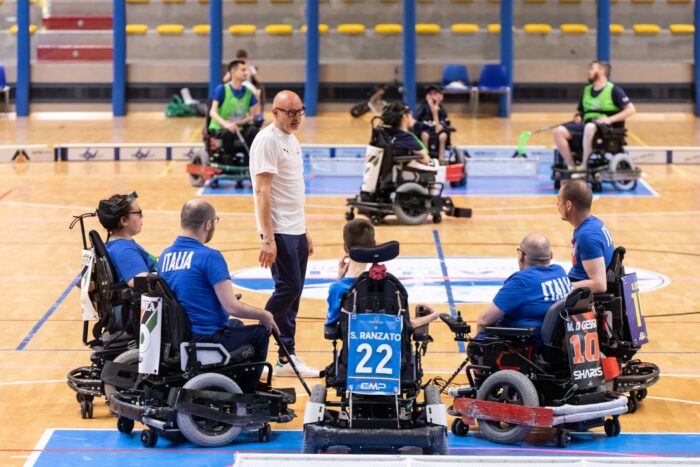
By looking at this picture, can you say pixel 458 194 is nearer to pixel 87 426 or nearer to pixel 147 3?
pixel 87 426

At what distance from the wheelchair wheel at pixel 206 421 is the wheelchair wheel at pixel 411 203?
6394 mm

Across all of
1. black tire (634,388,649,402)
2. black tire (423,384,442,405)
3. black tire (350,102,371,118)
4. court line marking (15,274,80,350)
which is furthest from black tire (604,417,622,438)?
black tire (350,102,371,118)

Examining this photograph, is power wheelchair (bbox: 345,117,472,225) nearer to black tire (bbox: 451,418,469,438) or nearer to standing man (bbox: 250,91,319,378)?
standing man (bbox: 250,91,319,378)

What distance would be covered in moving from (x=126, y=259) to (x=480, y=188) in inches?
350

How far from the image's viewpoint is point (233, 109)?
46.2 feet

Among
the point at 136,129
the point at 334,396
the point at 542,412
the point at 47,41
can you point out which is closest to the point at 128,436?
the point at 334,396

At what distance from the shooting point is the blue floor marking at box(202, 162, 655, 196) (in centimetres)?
1441

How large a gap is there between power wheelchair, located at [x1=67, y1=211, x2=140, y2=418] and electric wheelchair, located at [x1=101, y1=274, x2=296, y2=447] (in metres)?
0.42

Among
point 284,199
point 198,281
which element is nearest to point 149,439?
point 198,281

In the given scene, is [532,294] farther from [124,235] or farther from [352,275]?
[124,235]

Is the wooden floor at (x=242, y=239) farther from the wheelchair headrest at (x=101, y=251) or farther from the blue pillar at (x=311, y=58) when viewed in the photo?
the blue pillar at (x=311, y=58)

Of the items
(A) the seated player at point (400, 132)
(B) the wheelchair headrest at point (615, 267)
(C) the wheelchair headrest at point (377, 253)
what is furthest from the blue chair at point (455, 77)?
(C) the wheelchair headrest at point (377, 253)

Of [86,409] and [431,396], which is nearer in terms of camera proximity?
[431,396]

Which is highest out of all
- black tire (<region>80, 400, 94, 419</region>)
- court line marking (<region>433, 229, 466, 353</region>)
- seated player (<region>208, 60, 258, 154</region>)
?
seated player (<region>208, 60, 258, 154</region>)
